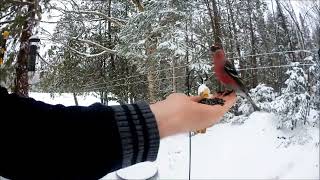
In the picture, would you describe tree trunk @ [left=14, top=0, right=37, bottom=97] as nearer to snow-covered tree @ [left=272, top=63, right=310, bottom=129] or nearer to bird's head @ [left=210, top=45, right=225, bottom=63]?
snow-covered tree @ [left=272, top=63, right=310, bottom=129]

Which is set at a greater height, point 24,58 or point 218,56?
point 24,58

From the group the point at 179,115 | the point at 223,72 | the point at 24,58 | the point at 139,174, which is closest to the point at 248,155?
the point at 139,174

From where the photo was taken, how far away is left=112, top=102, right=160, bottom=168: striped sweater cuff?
179 millimetres

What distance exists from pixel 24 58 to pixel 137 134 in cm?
179

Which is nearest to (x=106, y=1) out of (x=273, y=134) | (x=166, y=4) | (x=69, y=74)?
(x=69, y=74)

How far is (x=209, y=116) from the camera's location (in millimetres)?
198

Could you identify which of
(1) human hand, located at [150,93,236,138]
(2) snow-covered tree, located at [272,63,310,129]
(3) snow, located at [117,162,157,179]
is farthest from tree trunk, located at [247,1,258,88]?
(1) human hand, located at [150,93,236,138]

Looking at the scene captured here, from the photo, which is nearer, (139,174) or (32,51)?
(139,174)

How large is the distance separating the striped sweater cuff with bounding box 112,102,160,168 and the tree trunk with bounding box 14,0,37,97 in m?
1.69

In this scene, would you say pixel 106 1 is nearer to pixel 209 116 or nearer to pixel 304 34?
pixel 304 34

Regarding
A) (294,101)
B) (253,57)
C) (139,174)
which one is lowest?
(139,174)

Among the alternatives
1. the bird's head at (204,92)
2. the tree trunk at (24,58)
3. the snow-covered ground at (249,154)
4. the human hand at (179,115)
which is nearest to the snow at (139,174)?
the snow-covered ground at (249,154)

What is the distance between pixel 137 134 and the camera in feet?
0.59

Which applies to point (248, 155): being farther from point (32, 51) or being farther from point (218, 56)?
point (218, 56)
